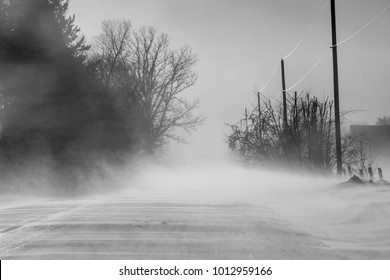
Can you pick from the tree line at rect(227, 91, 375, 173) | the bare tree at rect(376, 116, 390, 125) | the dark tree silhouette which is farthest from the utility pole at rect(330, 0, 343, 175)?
the bare tree at rect(376, 116, 390, 125)

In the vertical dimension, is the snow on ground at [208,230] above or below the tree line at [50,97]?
below

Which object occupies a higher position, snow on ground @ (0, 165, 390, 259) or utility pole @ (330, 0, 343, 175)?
utility pole @ (330, 0, 343, 175)

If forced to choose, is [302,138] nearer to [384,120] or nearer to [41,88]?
[41,88]

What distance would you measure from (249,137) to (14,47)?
39.0ft

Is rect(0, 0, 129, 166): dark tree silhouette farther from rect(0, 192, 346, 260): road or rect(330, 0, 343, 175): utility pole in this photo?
rect(330, 0, 343, 175): utility pole

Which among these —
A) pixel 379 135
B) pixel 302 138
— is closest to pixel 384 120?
pixel 379 135

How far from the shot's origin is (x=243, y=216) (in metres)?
10.1

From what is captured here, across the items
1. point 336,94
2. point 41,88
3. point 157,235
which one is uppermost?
point 41,88

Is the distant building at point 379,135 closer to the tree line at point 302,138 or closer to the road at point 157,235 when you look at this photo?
the tree line at point 302,138

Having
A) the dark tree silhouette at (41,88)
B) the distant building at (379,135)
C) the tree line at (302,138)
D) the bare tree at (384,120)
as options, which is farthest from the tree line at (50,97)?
the bare tree at (384,120)

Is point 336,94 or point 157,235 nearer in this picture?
point 157,235

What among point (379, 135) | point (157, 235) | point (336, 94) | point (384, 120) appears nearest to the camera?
point (157, 235)

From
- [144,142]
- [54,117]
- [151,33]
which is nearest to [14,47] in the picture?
[54,117]
